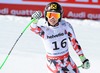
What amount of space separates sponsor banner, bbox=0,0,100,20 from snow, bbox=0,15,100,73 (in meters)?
0.36

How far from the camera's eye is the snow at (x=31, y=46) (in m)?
5.30

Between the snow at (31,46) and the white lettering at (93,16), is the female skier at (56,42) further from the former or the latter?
the white lettering at (93,16)

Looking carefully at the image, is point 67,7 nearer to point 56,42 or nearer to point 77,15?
point 77,15

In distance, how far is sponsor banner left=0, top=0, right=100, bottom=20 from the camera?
870 cm

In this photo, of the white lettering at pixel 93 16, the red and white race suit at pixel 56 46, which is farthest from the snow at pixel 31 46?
the red and white race suit at pixel 56 46

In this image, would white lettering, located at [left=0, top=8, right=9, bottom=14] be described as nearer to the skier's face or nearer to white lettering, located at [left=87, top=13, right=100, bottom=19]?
white lettering, located at [left=87, top=13, right=100, bottom=19]

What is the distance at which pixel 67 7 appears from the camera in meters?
8.99

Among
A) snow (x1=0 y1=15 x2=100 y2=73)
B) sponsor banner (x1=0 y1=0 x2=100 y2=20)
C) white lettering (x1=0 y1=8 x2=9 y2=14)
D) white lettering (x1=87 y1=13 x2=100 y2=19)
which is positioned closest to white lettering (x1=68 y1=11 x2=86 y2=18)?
sponsor banner (x1=0 y1=0 x2=100 y2=20)

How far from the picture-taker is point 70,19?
866 cm

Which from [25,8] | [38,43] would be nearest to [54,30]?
[38,43]

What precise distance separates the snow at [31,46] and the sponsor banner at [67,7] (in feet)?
1.19

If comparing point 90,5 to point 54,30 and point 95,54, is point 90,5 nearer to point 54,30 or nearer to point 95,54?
point 95,54

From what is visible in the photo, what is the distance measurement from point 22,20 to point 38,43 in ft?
6.49

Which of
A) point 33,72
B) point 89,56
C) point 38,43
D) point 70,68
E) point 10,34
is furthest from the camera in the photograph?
point 10,34
